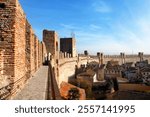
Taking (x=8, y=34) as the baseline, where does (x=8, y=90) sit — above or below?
below

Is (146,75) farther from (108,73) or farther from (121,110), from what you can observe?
(121,110)

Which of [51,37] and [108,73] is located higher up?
[51,37]

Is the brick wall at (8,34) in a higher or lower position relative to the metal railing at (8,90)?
higher

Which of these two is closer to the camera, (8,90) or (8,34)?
(8,90)

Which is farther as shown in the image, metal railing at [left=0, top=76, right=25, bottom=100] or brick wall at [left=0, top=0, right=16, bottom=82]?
brick wall at [left=0, top=0, right=16, bottom=82]

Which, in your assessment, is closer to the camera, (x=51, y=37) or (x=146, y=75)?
(x=51, y=37)

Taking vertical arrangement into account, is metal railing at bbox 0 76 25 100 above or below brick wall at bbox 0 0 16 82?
below

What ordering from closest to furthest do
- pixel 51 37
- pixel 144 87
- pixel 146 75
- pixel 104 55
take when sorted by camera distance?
pixel 51 37
pixel 144 87
pixel 146 75
pixel 104 55

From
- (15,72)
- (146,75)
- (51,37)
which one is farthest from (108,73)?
(15,72)

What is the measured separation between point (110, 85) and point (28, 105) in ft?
108

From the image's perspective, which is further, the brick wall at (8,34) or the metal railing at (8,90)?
the brick wall at (8,34)

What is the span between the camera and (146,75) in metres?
38.2

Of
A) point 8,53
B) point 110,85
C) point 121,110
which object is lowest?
point 110,85

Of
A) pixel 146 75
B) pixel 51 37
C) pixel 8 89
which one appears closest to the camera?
pixel 8 89
